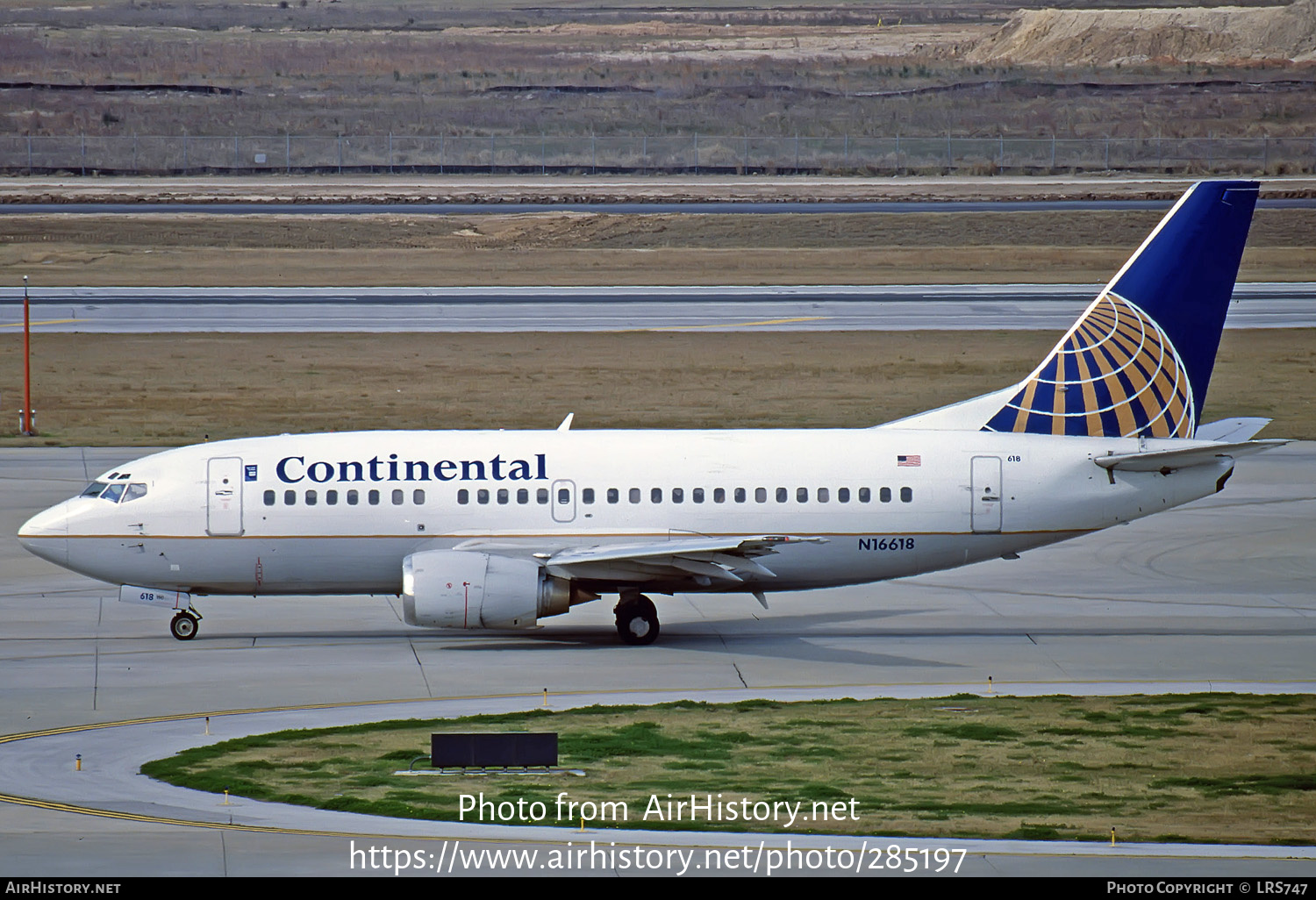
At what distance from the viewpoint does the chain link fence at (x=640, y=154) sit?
126 metres

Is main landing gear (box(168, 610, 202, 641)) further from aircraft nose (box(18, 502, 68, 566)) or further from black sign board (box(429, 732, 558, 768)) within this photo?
black sign board (box(429, 732, 558, 768))

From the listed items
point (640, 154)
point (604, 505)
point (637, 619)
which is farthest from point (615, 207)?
point (637, 619)

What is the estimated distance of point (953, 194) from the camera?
110750 millimetres

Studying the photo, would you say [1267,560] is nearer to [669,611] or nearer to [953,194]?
[669,611]

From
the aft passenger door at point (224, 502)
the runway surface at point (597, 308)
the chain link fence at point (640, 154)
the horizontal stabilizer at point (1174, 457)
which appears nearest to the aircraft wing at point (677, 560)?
the horizontal stabilizer at point (1174, 457)

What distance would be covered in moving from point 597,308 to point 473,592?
49739mm

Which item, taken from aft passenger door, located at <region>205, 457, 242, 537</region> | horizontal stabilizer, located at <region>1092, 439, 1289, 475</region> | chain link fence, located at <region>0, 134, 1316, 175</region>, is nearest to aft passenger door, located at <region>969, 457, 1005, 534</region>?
horizontal stabilizer, located at <region>1092, 439, 1289, 475</region>

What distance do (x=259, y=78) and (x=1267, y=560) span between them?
149 metres

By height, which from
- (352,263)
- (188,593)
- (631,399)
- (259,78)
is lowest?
(188,593)

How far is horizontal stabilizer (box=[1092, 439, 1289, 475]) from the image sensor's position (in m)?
30.7

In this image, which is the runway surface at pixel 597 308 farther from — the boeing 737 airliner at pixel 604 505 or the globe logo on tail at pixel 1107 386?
the boeing 737 airliner at pixel 604 505

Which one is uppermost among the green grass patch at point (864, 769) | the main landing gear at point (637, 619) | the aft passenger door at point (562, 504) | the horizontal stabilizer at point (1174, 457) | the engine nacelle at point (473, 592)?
the horizontal stabilizer at point (1174, 457)

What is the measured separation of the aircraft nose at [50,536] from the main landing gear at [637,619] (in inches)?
399

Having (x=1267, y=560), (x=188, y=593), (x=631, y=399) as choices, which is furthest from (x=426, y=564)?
(x=631, y=399)
